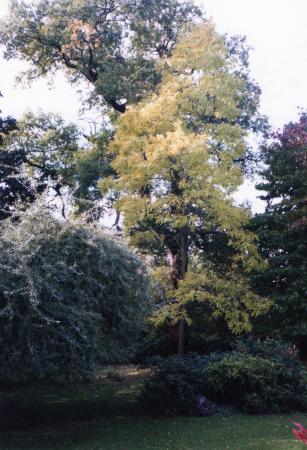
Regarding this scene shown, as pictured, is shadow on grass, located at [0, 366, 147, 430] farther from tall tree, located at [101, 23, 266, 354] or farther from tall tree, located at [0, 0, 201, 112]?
tall tree, located at [0, 0, 201, 112]

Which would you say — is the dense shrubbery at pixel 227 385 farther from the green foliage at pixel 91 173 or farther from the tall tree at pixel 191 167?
the green foliage at pixel 91 173

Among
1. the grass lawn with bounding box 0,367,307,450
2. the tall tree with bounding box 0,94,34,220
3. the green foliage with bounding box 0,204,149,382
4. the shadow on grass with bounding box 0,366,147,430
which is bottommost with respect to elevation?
the grass lawn with bounding box 0,367,307,450

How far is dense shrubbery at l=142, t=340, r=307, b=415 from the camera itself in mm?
11039

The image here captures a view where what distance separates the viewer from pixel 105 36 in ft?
63.8

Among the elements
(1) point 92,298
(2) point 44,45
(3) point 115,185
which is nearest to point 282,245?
(3) point 115,185

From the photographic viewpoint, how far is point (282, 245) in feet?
49.8

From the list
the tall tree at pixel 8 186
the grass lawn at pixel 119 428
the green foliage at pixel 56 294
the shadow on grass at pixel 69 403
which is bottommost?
Answer: the grass lawn at pixel 119 428

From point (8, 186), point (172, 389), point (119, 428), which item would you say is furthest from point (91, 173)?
point (119, 428)

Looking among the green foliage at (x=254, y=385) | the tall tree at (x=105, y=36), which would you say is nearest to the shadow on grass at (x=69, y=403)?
the green foliage at (x=254, y=385)

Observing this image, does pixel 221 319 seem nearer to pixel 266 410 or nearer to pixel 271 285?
pixel 271 285

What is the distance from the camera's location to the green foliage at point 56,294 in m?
8.02

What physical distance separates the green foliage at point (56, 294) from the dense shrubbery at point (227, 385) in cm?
217

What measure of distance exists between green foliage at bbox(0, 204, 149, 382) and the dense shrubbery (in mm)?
2170

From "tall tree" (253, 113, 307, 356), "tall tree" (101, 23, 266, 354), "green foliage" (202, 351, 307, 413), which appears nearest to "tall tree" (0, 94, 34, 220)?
"tall tree" (101, 23, 266, 354)
